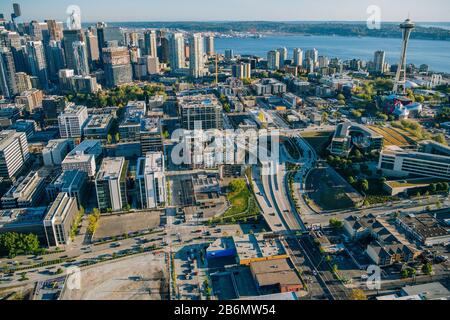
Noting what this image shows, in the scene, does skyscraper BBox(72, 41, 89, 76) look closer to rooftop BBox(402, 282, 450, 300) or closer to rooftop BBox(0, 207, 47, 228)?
rooftop BBox(0, 207, 47, 228)

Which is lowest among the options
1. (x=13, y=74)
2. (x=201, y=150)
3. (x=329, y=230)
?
(x=329, y=230)

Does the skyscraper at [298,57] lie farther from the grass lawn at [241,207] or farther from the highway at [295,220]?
the grass lawn at [241,207]

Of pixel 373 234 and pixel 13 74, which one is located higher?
pixel 13 74

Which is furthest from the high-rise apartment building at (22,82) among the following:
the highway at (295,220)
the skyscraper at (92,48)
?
the highway at (295,220)

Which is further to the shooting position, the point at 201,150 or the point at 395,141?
the point at 395,141

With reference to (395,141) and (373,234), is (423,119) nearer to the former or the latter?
(395,141)

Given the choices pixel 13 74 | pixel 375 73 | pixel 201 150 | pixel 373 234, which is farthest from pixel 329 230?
pixel 375 73

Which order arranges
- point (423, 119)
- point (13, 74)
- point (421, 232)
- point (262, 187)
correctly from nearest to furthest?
point (421, 232)
point (262, 187)
point (423, 119)
point (13, 74)
